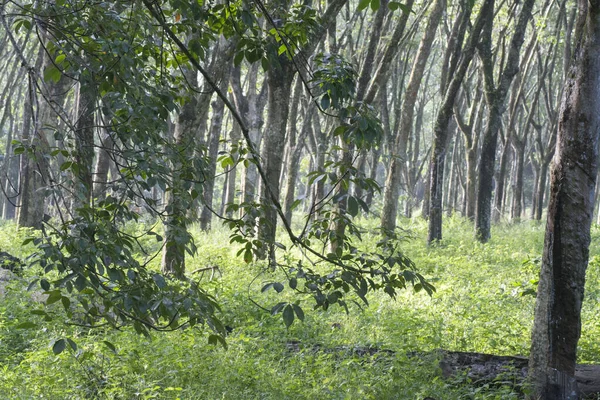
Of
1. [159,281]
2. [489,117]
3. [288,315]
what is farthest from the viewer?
[489,117]

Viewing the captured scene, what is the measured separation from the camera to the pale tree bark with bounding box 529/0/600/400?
4602mm

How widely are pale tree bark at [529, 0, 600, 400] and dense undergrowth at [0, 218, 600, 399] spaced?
0.44 metres

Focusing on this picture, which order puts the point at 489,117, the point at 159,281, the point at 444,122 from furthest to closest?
the point at 489,117 < the point at 444,122 < the point at 159,281

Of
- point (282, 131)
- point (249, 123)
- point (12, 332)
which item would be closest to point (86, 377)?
point (12, 332)

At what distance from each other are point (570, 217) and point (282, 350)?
9.56 feet

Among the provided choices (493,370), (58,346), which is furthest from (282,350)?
(58,346)

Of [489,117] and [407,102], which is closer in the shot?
[407,102]

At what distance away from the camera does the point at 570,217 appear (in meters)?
4.66

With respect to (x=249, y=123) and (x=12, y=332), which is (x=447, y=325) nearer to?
(x=12, y=332)

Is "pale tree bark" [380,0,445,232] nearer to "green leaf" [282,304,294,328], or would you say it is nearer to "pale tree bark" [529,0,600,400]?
"pale tree bark" [529,0,600,400]

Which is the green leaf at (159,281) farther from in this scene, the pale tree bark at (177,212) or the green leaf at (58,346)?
the green leaf at (58,346)

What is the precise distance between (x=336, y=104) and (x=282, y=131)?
7.44 metres

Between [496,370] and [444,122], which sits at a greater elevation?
[444,122]

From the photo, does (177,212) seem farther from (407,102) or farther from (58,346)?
(407,102)
